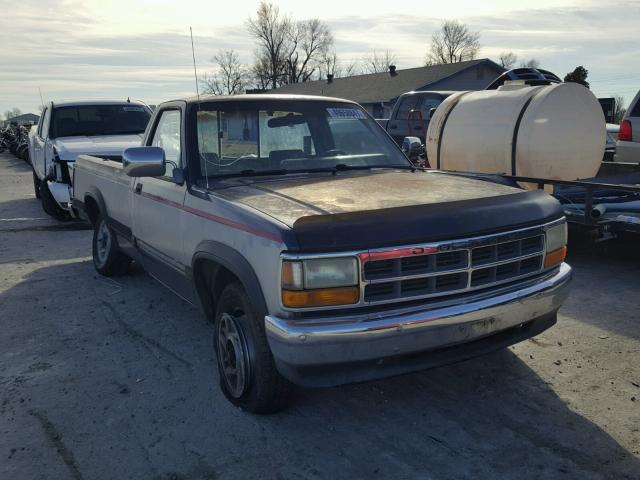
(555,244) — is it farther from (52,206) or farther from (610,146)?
(610,146)

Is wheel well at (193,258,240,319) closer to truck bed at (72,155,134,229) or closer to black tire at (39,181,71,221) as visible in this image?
truck bed at (72,155,134,229)

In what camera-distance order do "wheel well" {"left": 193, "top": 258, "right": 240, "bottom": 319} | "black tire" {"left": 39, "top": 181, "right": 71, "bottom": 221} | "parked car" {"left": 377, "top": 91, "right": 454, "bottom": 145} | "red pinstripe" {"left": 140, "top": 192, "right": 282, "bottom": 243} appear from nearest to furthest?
1. "red pinstripe" {"left": 140, "top": 192, "right": 282, "bottom": 243}
2. "wheel well" {"left": 193, "top": 258, "right": 240, "bottom": 319}
3. "black tire" {"left": 39, "top": 181, "right": 71, "bottom": 221}
4. "parked car" {"left": 377, "top": 91, "right": 454, "bottom": 145}

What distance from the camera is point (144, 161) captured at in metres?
3.93

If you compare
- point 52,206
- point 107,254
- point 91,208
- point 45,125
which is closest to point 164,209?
point 107,254

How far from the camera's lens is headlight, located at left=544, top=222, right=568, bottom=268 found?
341cm

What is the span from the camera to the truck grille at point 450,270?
9.29 feet

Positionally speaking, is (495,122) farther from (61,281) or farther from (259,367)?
(61,281)

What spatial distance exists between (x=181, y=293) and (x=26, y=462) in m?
1.52

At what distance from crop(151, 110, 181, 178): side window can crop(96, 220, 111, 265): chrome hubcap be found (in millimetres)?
1666

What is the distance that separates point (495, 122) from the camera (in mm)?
6613

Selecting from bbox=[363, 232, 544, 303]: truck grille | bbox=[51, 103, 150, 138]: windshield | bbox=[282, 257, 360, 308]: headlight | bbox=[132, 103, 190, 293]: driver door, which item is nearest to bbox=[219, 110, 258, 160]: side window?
bbox=[132, 103, 190, 293]: driver door

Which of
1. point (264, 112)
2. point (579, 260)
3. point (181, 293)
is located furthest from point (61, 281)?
point (579, 260)

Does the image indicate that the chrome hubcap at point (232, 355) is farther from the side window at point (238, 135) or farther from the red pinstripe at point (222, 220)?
the side window at point (238, 135)

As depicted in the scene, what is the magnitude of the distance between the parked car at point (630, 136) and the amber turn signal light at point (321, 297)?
23.9 ft
